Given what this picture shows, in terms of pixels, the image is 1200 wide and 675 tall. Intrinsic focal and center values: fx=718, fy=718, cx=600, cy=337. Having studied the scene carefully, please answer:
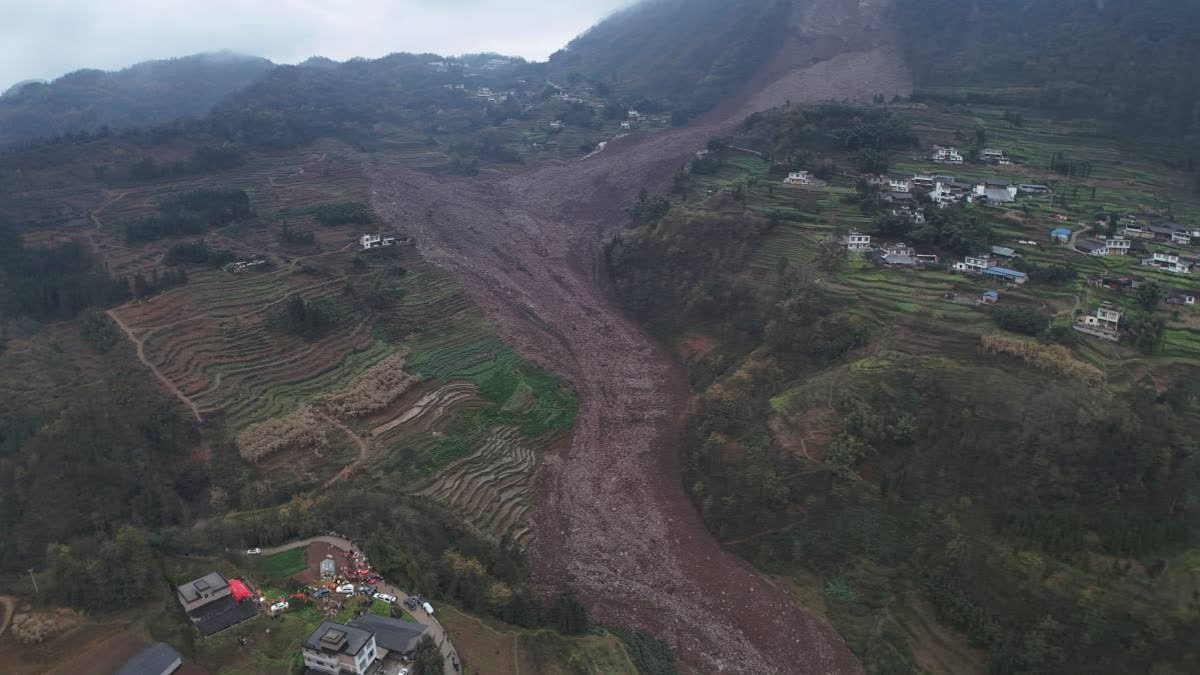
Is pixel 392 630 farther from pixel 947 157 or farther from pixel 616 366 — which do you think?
pixel 947 157

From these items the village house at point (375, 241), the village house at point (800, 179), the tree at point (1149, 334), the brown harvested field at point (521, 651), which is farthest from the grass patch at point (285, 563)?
the village house at point (800, 179)

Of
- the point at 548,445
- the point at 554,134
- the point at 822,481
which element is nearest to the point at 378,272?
the point at 548,445

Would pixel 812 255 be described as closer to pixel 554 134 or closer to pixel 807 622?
pixel 807 622

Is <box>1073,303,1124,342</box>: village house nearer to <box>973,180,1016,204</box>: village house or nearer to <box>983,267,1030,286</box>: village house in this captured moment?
<box>983,267,1030,286</box>: village house

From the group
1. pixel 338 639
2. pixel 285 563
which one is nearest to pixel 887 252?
pixel 285 563

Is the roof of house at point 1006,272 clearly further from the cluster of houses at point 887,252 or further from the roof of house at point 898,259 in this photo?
the roof of house at point 898,259
